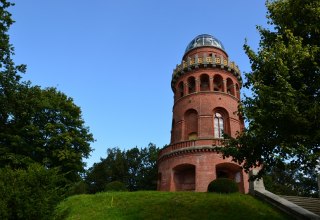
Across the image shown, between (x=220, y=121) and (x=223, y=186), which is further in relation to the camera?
(x=220, y=121)

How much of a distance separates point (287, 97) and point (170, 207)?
29.4 ft

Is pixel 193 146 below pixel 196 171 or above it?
above

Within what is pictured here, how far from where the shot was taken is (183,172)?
1241 inches

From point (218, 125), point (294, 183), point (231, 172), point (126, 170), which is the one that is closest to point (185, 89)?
→ point (218, 125)

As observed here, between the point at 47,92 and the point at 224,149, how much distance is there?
22.2 meters

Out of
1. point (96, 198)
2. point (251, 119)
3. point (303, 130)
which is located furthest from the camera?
point (96, 198)

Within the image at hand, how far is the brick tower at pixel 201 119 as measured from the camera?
2962 cm

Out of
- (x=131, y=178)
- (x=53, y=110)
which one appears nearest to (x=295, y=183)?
(x=131, y=178)

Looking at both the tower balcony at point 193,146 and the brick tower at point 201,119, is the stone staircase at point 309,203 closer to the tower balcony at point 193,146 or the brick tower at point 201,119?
the brick tower at point 201,119

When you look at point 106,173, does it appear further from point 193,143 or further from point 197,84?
point 193,143

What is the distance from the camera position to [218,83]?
3653 cm

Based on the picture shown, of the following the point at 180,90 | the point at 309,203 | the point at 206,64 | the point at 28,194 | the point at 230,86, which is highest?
the point at 206,64

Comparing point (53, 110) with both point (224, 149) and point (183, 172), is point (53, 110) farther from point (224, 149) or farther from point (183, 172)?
point (224, 149)

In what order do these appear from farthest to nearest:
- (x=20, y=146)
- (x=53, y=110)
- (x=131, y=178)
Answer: (x=131, y=178), (x=53, y=110), (x=20, y=146)
